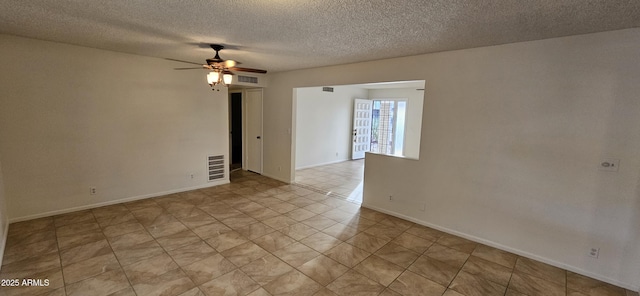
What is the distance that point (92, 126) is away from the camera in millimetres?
4156

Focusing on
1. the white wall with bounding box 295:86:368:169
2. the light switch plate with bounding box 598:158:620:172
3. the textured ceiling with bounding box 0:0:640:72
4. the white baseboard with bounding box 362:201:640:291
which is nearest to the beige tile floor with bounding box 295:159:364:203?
the white wall with bounding box 295:86:368:169

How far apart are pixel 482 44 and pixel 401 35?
104 cm

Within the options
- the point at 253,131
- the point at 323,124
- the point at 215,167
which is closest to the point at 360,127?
the point at 323,124

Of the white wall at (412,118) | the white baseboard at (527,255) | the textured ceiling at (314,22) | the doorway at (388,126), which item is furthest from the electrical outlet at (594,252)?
the doorway at (388,126)

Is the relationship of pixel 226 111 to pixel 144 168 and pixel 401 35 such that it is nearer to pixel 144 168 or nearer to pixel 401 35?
pixel 144 168

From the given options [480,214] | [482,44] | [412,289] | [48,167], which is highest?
[482,44]

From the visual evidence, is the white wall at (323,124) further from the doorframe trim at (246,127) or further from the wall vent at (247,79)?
the wall vent at (247,79)

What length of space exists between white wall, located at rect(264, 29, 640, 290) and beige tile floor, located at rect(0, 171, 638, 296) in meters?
0.33

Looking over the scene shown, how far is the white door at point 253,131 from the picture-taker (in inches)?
262

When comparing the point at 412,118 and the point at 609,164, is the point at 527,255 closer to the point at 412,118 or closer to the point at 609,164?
the point at 609,164

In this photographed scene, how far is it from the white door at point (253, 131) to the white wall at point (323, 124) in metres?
1.02

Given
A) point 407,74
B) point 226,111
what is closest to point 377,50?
point 407,74

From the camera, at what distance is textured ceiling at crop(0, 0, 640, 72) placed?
2.21 metres

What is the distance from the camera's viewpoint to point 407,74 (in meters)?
3.96
